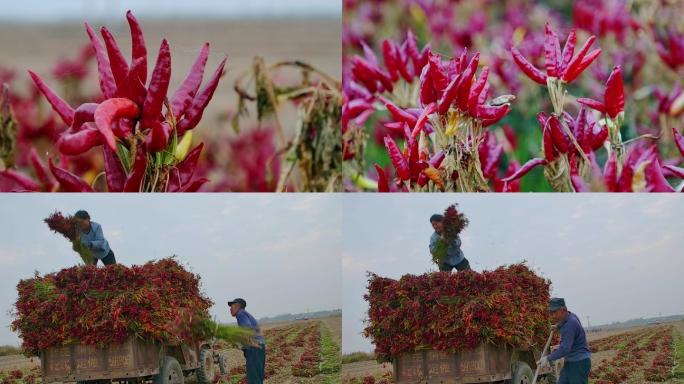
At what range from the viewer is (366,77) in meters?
4.77

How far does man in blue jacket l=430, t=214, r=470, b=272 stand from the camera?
4457mm

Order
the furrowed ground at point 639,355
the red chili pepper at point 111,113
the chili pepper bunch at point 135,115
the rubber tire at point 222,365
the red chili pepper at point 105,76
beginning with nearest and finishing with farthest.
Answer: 1. the red chili pepper at point 111,113
2. the chili pepper bunch at point 135,115
3. the red chili pepper at point 105,76
4. the rubber tire at point 222,365
5. the furrowed ground at point 639,355

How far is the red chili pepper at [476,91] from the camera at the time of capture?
4.12m

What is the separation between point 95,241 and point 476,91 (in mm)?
1369

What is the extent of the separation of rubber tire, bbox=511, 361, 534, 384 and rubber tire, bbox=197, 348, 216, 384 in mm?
1050

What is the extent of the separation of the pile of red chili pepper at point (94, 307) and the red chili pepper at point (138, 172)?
0.43 metres

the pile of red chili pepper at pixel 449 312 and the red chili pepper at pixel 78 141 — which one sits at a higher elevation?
the red chili pepper at pixel 78 141

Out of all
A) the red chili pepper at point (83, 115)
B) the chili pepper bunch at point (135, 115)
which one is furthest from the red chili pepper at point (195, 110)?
the red chili pepper at point (83, 115)

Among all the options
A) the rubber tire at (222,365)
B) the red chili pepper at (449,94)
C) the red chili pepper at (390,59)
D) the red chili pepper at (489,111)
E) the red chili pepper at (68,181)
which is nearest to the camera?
the red chili pepper at (68,181)

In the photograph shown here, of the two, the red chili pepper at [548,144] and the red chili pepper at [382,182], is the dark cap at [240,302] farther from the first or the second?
the red chili pepper at [548,144]

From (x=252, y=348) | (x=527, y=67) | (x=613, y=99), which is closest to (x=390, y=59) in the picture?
(x=527, y=67)

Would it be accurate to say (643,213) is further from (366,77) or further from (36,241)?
(36,241)

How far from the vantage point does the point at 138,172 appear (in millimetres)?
3773

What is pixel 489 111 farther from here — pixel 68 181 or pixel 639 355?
pixel 68 181
